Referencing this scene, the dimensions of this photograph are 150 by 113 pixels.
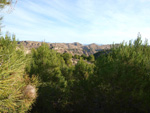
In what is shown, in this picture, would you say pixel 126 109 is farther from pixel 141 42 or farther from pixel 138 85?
pixel 141 42

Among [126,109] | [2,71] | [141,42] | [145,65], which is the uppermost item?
[141,42]

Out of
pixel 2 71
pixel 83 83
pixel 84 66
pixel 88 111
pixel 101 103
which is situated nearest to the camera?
pixel 2 71

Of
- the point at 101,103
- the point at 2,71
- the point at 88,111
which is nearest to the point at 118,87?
the point at 101,103

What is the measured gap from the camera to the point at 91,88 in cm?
1208

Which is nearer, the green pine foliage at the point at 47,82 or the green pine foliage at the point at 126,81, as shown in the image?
the green pine foliage at the point at 126,81

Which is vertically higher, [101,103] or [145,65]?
[145,65]

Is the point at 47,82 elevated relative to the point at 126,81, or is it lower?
lower

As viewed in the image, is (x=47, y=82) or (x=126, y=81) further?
(x=47, y=82)

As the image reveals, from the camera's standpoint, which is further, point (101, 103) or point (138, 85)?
point (101, 103)

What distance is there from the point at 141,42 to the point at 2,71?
12415mm

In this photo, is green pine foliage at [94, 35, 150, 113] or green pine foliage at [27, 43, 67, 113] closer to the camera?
green pine foliage at [94, 35, 150, 113]

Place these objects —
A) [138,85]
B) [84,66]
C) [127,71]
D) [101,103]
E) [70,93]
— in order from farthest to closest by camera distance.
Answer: [84,66]
[70,93]
[101,103]
[127,71]
[138,85]

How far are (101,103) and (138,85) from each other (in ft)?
13.2

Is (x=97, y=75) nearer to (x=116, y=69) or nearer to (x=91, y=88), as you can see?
(x=91, y=88)
